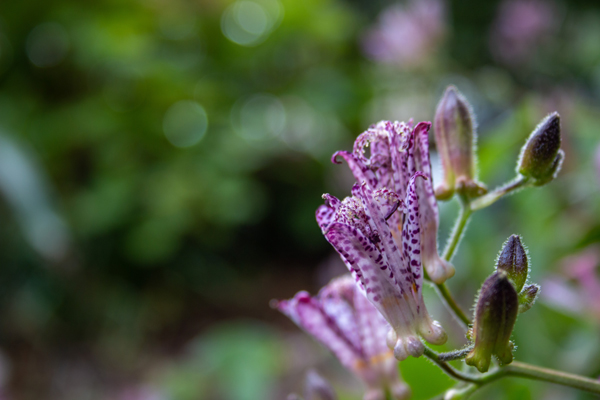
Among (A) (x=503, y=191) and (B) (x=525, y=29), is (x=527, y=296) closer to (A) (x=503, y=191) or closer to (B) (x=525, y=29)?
(A) (x=503, y=191)

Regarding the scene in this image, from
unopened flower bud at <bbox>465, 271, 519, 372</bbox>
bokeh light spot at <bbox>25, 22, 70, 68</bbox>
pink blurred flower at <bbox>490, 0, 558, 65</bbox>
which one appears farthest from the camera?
bokeh light spot at <bbox>25, 22, 70, 68</bbox>

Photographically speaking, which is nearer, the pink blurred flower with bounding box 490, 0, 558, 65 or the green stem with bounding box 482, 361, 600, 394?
the green stem with bounding box 482, 361, 600, 394

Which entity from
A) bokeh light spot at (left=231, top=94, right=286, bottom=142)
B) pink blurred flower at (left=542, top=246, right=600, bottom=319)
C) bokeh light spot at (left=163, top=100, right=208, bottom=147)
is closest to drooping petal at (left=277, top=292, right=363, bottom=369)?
pink blurred flower at (left=542, top=246, right=600, bottom=319)

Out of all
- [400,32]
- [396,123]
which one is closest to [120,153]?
[400,32]

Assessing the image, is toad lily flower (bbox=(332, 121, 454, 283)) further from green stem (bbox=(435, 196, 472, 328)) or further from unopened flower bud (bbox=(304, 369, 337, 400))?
unopened flower bud (bbox=(304, 369, 337, 400))

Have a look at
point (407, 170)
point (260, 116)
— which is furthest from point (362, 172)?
point (260, 116)

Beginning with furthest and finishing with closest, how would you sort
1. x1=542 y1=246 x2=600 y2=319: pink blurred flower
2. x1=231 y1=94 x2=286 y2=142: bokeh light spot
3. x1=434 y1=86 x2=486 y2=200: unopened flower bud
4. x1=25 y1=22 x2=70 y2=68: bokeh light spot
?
x1=231 y1=94 x2=286 y2=142: bokeh light spot
x1=25 y1=22 x2=70 y2=68: bokeh light spot
x1=542 y1=246 x2=600 y2=319: pink blurred flower
x1=434 y1=86 x2=486 y2=200: unopened flower bud
